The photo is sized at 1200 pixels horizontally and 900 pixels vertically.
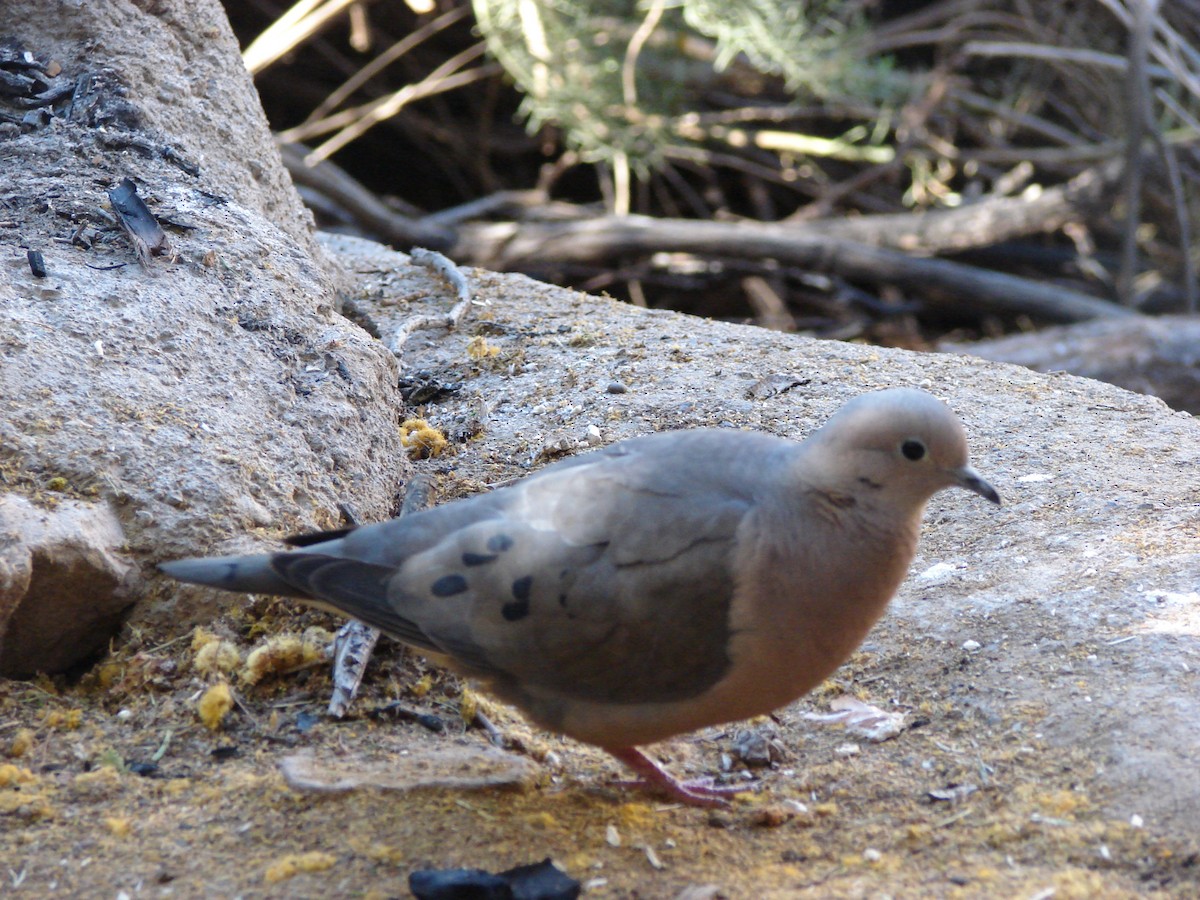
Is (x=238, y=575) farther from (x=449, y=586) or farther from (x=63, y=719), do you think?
(x=63, y=719)

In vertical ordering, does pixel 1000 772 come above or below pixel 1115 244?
above

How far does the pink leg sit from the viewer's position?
2320 millimetres

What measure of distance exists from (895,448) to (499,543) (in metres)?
0.70

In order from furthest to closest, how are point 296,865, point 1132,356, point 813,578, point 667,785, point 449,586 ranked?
point 1132,356 → point 667,785 → point 449,586 → point 813,578 → point 296,865

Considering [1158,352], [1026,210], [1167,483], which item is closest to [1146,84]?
[1026,210]

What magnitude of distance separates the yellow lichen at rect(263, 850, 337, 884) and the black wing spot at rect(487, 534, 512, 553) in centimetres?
56

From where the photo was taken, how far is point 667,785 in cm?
232

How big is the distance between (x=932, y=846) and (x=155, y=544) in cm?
159

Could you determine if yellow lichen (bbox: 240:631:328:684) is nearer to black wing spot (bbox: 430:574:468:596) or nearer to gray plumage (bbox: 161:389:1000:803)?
gray plumage (bbox: 161:389:1000:803)

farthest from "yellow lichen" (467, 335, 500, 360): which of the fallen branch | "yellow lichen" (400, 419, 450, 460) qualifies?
the fallen branch

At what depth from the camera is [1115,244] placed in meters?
8.25

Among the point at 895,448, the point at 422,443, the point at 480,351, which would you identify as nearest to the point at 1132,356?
the point at 480,351

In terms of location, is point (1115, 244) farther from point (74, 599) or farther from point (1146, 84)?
point (74, 599)

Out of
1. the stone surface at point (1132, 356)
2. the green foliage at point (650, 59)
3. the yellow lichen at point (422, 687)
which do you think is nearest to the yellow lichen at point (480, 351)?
the yellow lichen at point (422, 687)
